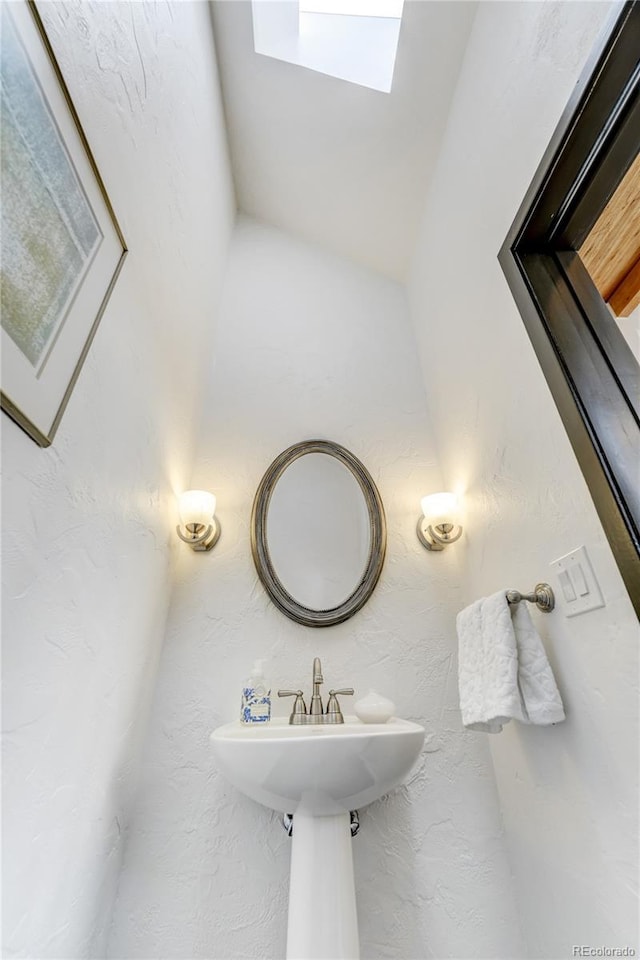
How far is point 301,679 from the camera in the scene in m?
1.19

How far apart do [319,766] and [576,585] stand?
2.02 feet

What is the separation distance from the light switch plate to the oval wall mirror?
581 millimetres

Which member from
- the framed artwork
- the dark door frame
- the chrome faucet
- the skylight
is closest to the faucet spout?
the chrome faucet

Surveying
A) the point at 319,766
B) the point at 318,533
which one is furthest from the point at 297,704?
the point at 318,533

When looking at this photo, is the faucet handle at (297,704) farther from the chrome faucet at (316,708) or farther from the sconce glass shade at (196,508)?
the sconce glass shade at (196,508)

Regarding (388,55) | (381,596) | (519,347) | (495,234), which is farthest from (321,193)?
(381,596)

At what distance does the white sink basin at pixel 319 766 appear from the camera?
0.77 meters

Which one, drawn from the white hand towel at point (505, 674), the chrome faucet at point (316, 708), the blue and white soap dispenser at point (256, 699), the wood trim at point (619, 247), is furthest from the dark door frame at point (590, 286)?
the blue and white soap dispenser at point (256, 699)

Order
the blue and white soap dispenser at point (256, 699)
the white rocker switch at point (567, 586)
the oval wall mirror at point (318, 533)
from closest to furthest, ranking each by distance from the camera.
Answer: the white rocker switch at point (567, 586) < the blue and white soap dispenser at point (256, 699) < the oval wall mirror at point (318, 533)

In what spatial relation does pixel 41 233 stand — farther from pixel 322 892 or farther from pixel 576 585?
pixel 322 892

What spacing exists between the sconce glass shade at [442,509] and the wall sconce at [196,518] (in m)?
0.73

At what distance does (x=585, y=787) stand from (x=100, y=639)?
1.00 metres

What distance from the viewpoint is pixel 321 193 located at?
189 centimetres

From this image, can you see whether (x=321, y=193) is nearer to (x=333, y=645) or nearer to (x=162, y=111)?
(x=162, y=111)
